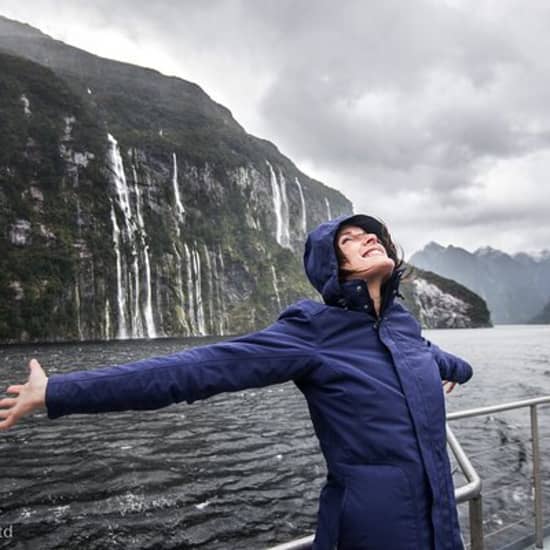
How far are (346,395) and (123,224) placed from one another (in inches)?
3494

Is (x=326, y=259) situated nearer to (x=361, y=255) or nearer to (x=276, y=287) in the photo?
(x=361, y=255)

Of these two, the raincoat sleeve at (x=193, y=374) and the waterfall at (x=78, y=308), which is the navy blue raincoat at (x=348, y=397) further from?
the waterfall at (x=78, y=308)

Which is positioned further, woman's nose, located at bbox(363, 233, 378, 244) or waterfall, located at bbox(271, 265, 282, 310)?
waterfall, located at bbox(271, 265, 282, 310)

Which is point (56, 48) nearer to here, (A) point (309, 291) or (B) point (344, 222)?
(A) point (309, 291)

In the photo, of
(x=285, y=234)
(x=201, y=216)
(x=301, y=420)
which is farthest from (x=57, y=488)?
(x=285, y=234)

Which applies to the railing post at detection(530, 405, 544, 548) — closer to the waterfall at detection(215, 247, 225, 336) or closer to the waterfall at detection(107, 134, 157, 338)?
the waterfall at detection(107, 134, 157, 338)

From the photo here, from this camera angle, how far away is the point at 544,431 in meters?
13.6

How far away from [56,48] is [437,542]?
186462 millimetres

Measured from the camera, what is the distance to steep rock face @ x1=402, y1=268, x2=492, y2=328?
15800 cm

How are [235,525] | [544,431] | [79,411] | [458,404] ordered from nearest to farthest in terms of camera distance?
[79,411]
[235,525]
[544,431]
[458,404]

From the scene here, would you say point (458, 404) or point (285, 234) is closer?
point (458, 404)

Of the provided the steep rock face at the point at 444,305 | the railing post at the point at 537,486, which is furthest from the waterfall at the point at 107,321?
the steep rock face at the point at 444,305

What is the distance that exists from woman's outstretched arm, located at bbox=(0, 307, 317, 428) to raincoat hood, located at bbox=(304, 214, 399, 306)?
17cm

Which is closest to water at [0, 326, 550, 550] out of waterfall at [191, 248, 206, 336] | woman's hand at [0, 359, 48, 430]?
woman's hand at [0, 359, 48, 430]
